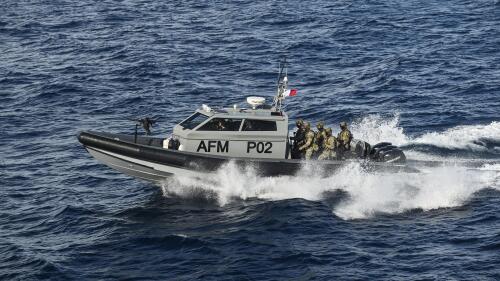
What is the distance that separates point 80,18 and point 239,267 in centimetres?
4042

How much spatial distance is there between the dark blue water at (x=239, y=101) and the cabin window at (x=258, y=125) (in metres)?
1.57

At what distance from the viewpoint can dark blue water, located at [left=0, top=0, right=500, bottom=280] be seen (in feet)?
75.8

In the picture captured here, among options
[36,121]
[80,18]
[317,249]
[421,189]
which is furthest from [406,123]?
[80,18]

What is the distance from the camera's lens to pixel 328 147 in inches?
1099

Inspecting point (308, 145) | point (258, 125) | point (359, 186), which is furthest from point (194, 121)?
point (359, 186)

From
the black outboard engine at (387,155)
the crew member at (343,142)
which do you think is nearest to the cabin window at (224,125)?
the crew member at (343,142)

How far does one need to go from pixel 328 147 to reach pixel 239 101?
454 inches

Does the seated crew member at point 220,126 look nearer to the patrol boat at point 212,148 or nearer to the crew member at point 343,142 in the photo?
the patrol boat at point 212,148

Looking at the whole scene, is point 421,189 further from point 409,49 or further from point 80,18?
point 80,18

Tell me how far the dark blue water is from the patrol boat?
1.74ft

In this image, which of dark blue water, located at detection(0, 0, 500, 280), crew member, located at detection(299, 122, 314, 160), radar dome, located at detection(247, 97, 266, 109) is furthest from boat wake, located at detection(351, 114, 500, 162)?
radar dome, located at detection(247, 97, 266, 109)

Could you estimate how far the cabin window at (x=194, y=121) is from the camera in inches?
1069

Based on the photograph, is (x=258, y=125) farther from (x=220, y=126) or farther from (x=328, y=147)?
(x=328, y=147)

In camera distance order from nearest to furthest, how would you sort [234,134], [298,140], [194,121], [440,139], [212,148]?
[234,134], [212,148], [194,121], [298,140], [440,139]
